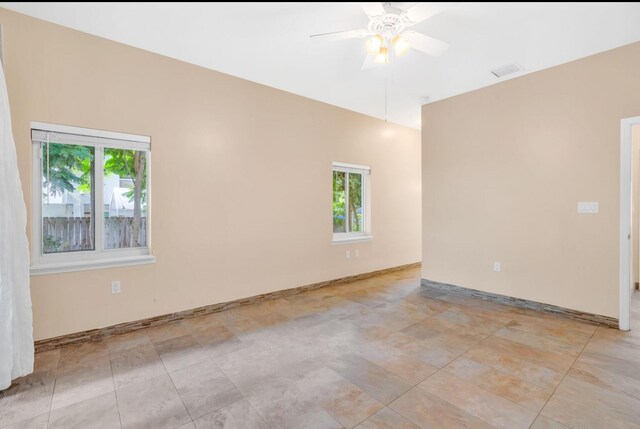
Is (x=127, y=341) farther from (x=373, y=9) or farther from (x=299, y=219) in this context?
(x=373, y=9)

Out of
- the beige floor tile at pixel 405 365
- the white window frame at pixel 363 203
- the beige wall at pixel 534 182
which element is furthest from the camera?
the white window frame at pixel 363 203

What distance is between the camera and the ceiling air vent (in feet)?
11.2

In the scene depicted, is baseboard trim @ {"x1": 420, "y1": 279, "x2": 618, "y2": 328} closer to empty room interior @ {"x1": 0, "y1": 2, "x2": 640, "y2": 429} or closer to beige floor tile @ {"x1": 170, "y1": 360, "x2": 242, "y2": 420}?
empty room interior @ {"x1": 0, "y1": 2, "x2": 640, "y2": 429}

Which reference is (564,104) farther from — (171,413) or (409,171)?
(171,413)

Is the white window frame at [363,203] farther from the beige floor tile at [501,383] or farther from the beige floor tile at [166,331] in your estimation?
the beige floor tile at [501,383]

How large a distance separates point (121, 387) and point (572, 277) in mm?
4422

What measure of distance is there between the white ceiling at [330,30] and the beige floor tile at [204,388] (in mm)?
2875

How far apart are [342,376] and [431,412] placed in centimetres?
64

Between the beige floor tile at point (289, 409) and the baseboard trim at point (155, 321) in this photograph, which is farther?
the baseboard trim at point (155, 321)

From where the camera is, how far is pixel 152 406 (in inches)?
74.2

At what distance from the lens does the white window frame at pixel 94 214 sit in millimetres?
2639

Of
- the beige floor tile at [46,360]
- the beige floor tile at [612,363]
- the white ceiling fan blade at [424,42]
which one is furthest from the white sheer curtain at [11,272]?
the beige floor tile at [612,363]

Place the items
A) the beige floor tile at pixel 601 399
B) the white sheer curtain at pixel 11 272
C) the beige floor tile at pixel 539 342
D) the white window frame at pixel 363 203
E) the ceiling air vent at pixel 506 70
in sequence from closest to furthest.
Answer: the beige floor tile at pixel 601 399 → the white sheer curtain at pixel 11 272 → the beige floor tile at pixel 539 342 → the ceiling air vent at pixel 506 70 → the white window frame at pixel 363 203

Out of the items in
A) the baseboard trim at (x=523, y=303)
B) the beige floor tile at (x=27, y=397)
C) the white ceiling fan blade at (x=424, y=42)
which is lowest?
the beige floor tile at (x=27, y=397)
